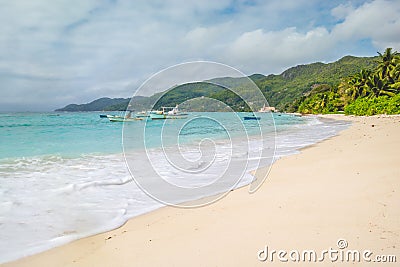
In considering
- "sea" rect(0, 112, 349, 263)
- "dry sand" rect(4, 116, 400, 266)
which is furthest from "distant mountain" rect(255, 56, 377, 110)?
"dry sand" rect(4, 116, 400, 266)

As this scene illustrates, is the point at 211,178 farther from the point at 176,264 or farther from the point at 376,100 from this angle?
the point at 376,100

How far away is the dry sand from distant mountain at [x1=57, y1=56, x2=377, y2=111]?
2453 mm

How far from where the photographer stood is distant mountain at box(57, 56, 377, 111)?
5953mm

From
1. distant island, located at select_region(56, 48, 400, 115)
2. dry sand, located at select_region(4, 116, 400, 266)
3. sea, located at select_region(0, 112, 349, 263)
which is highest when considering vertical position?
distant island, located at select_region(56, 48, 400, 115)

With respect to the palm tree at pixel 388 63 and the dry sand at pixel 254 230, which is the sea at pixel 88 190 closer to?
the dry sand at pixel 254 230

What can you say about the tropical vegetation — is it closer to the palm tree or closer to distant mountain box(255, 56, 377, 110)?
the palm tree

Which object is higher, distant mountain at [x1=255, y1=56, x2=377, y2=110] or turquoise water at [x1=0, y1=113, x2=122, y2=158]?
distant mountain at [x1=255, y1=56, x2=377, y2=110]

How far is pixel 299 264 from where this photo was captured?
7.75ft

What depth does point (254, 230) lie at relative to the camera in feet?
9.97

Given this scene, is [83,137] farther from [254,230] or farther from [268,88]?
[268,88]

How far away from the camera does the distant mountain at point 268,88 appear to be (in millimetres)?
5953

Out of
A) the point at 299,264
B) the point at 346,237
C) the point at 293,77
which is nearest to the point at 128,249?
the point at 299,264

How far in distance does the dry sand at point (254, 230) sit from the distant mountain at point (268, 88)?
8.05 feet

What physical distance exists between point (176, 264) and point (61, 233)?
188cm
